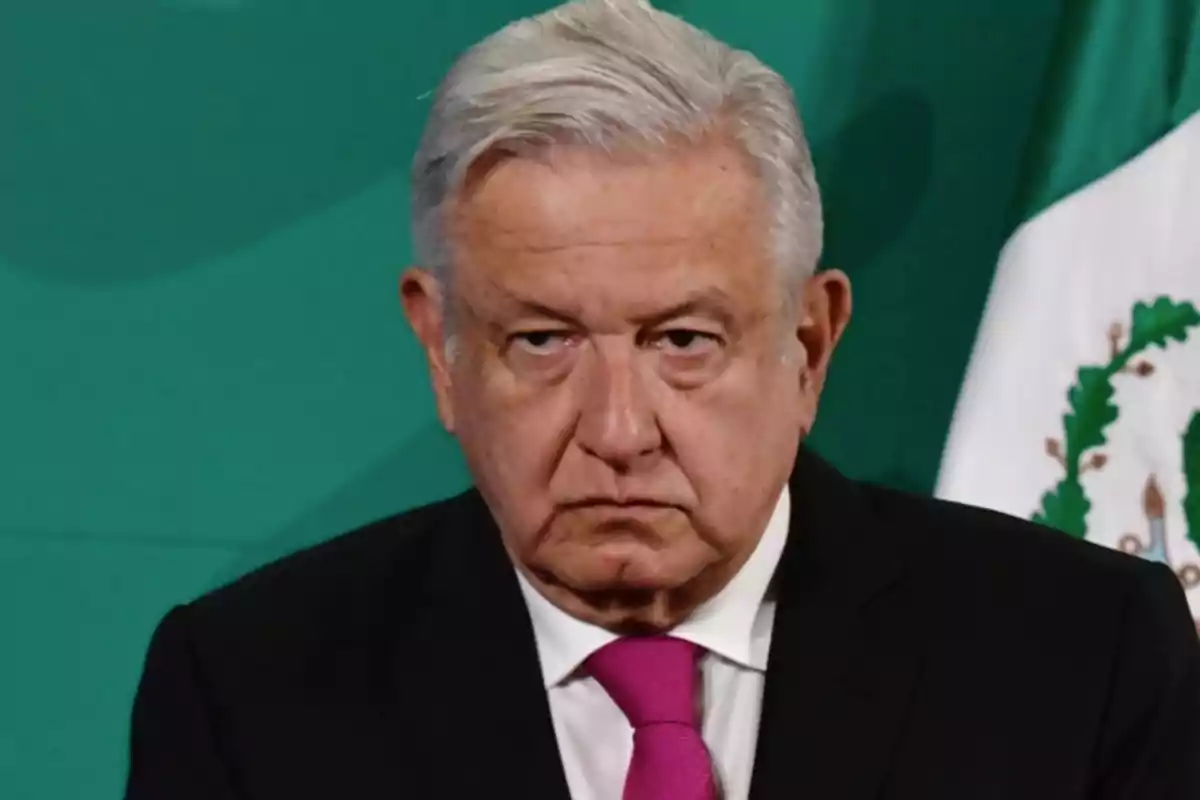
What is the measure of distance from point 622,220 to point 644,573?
22cm

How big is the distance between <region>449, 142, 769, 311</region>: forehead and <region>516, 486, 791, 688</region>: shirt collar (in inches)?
10.3

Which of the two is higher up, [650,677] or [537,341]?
[537,341]

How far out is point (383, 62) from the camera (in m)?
1.56

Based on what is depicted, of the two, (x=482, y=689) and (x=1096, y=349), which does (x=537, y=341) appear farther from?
(x=1096, y=349)

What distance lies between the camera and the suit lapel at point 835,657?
0.98 meters

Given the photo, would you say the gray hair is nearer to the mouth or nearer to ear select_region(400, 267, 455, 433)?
ear select_region(400, 267, 455, 433)

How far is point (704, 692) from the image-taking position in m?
1.02

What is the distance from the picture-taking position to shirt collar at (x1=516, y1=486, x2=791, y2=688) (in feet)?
3.30

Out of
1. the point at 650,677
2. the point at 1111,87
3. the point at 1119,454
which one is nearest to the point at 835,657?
the point at 650,677

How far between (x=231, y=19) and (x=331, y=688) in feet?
2.66

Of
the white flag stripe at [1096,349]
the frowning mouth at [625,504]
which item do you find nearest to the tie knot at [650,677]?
the frowning mouth at [625,504]

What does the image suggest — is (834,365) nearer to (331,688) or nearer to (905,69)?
(905,69)

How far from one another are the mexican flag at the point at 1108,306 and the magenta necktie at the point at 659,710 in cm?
52

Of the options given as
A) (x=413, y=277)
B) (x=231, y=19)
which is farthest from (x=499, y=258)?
(x=231, y=19)
